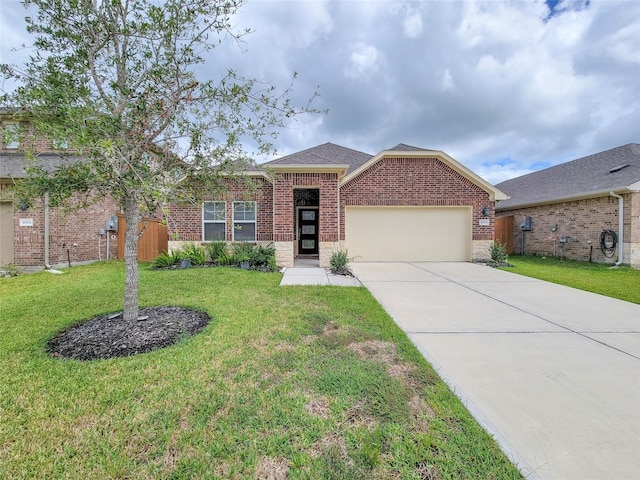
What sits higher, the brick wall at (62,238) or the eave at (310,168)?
the eave at (310,168)

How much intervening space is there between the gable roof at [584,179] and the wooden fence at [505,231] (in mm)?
978

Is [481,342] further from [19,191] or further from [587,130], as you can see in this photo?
[587,130]

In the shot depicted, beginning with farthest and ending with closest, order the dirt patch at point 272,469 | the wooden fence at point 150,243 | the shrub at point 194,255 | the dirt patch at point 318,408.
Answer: the wooden fence at point 150,243 < the shrub at point 194,255 < the dirt patch at point 318,408 < the dirt patch at point 272,469

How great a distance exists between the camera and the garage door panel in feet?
37.4

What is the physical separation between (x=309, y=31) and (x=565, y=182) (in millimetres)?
13912

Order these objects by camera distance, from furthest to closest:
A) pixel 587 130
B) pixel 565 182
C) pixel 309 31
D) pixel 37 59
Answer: pixel 587 130
pixel 565 182
pixel 309 31
pixel 37 59

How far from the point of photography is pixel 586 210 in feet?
38.2

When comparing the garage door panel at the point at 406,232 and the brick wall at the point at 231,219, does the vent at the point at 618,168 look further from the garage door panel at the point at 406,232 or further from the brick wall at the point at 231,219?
the brick wall at the point at 231,219

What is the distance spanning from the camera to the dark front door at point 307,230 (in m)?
12.5

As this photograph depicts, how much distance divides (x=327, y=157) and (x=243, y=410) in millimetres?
11687

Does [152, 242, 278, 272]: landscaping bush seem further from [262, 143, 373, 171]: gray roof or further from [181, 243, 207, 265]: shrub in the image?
[262, 143, 373, 171]: gray roof

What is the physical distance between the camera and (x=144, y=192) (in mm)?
3113

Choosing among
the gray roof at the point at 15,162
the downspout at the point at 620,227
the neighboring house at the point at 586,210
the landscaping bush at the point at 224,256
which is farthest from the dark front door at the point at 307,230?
the downspout at the point at 620,227

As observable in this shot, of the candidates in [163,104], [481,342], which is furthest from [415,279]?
[163,104]
